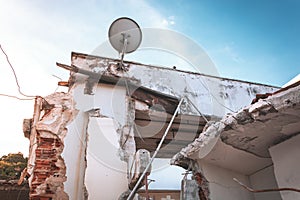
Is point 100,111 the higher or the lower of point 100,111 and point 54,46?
the lower

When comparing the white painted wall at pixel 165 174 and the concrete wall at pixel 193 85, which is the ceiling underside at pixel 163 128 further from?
the white painted wall at pixel 165 174

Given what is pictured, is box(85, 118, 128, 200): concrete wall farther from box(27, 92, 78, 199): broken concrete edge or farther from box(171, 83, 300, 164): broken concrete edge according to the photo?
box(171, 83, 300, 164): broken concrete edge

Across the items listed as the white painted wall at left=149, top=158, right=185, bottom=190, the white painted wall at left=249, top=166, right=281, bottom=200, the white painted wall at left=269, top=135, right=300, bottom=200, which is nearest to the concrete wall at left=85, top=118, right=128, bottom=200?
the white painted wall at left=149, top=158, right=185, bottom=190

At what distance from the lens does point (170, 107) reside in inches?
165

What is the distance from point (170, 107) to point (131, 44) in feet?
4.17

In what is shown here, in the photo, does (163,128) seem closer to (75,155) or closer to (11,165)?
(75,155)

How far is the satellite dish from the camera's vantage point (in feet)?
11.4

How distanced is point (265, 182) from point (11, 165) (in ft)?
15.3

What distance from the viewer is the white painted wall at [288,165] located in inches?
74.7

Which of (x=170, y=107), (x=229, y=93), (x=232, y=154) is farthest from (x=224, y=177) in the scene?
(x=229, y=93)

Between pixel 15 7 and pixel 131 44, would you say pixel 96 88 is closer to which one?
pixel 131 44

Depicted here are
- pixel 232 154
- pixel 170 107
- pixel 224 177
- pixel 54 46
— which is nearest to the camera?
pixel 232 154

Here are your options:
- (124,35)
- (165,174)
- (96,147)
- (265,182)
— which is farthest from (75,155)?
(265,182)

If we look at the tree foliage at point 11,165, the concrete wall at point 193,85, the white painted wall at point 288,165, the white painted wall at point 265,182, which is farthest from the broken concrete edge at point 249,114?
the tree foliage at point 11,165
